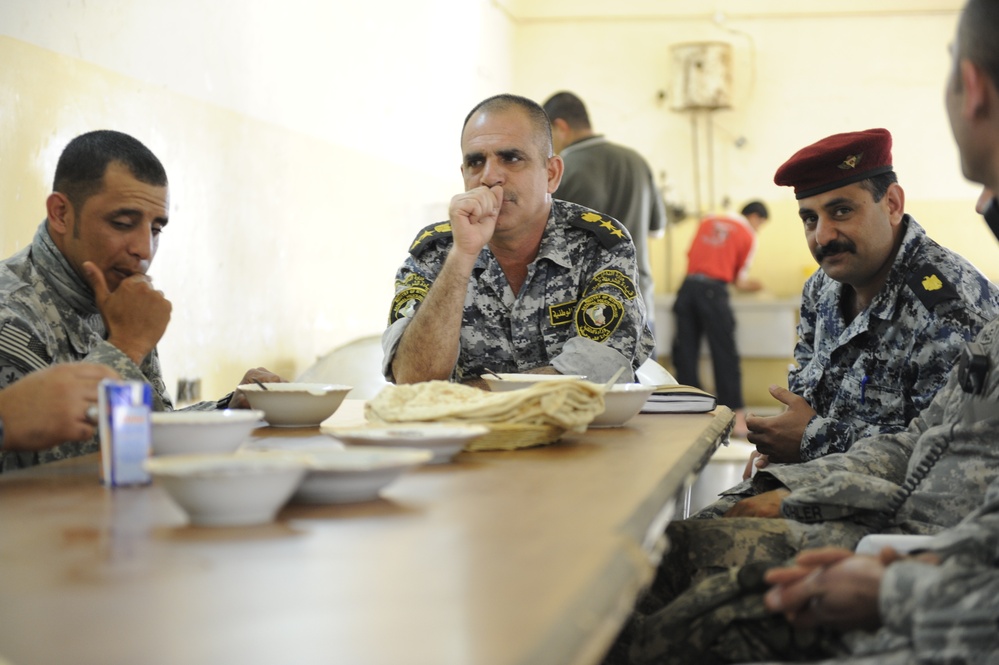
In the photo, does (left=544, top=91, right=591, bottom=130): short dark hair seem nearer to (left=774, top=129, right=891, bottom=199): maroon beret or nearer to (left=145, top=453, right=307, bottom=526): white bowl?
(left=774, top=129, right=891, bottom=199): maroon beret

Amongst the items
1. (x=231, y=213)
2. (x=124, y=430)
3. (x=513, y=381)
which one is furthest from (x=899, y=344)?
(x=231, y=213)

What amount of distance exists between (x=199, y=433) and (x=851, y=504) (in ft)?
3.41

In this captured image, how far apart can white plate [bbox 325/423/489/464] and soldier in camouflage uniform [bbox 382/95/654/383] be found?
1.03m

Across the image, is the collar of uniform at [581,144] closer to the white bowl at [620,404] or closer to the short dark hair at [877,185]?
the short dark hair at [877,185]

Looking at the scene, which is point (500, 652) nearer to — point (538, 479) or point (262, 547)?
point (262, 547)

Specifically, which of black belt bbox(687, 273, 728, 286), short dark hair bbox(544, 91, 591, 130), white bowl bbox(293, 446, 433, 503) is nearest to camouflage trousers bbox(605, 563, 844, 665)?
white bowl bbox(293, 446, 433, 503)

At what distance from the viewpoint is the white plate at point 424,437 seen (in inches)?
52.6

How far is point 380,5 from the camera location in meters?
5.60

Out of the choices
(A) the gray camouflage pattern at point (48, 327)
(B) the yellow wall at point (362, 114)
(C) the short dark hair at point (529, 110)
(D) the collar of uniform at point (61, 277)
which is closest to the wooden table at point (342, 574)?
(A) the gray camouflage pattern at point (48, 327)

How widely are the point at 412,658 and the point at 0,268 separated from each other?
155 cm

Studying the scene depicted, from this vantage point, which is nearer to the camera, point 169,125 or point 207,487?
point 207,487

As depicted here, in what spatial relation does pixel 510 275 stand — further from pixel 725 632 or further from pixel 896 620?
pixel 896 620

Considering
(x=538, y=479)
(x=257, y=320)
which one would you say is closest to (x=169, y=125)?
(x=257, y=320)

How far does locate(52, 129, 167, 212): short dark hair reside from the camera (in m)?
2.05
